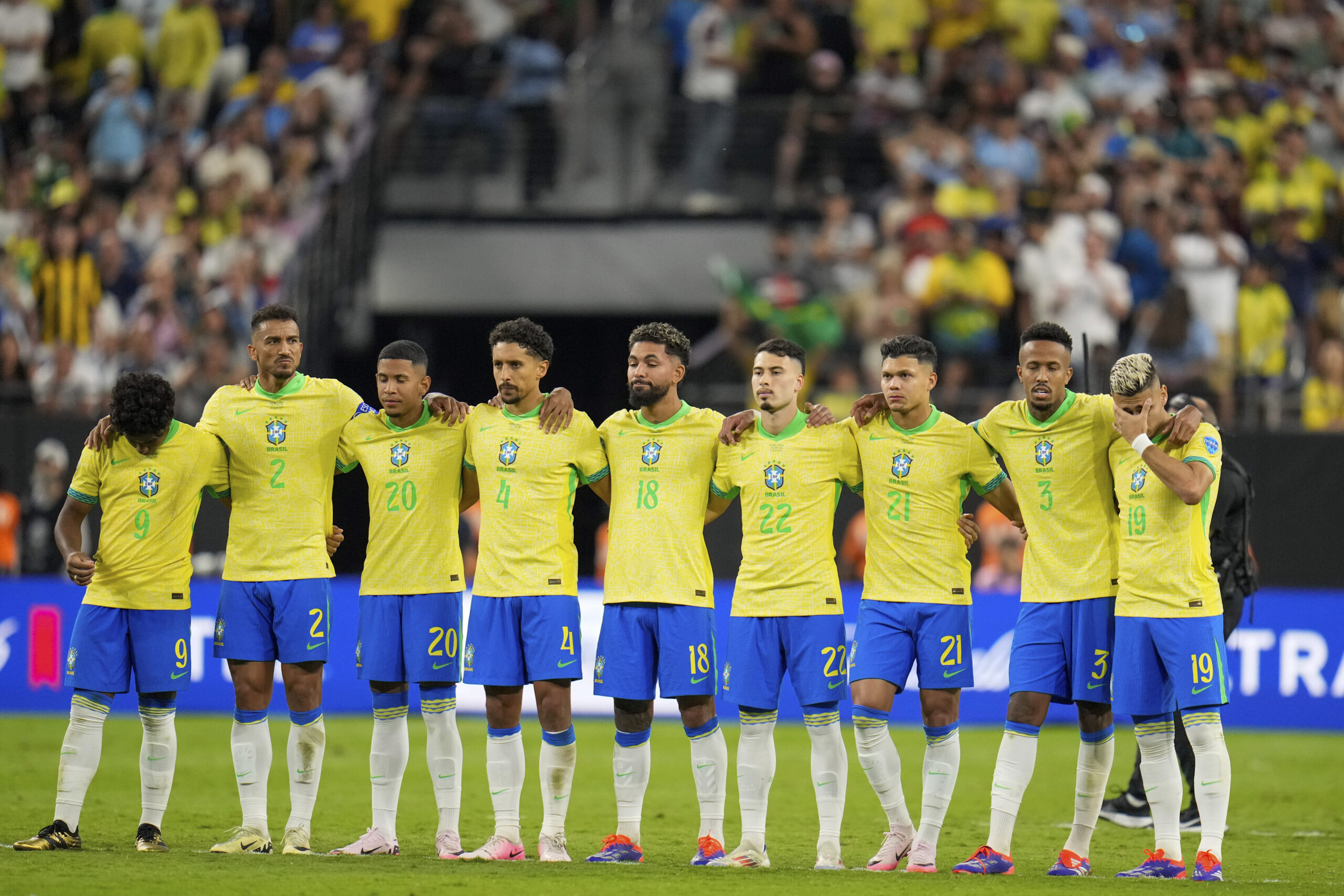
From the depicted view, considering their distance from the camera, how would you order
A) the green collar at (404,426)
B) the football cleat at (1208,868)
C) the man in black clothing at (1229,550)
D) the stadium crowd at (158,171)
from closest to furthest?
the football cleat at (1208,868) → the green collar at (404,426) → the man in black clothing at (1229,550) → the stadium crowd at (158,171)

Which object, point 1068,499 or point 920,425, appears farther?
point 920,425

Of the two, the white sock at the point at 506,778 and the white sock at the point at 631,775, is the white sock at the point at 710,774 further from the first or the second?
the white sock at the point at 506,778

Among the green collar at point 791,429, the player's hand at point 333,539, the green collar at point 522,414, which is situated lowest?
the player's hand at point 333,539

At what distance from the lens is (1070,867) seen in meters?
8.52

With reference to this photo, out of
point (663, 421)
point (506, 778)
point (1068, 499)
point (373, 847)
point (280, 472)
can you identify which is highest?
point (663, 421)

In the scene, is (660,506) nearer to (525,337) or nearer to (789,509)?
(789,509)

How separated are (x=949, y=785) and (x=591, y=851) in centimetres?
204

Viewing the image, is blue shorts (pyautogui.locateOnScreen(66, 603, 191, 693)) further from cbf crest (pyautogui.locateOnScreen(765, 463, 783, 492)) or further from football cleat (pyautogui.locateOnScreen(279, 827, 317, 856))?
cbf crest (pyautogui.locateOnScreen(765, 463, 783, 492))

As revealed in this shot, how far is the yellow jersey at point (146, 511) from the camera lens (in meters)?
8.91

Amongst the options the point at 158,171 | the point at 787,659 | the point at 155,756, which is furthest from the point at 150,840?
the point at 158,171

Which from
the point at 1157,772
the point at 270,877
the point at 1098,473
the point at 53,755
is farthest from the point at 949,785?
the point at 53,755

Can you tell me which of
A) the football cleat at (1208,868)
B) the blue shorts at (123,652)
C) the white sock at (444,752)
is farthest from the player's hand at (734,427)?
the football cleat at (1208,868)

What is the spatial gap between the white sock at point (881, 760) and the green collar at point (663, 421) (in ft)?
5.64

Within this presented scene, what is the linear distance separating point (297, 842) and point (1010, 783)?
3.56 m
